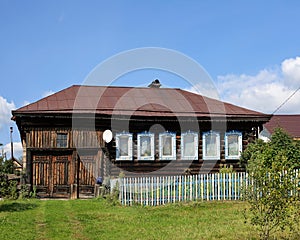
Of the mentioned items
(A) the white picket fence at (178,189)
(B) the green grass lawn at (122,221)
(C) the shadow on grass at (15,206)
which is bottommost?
(C) the shadow on grass at (15,206)

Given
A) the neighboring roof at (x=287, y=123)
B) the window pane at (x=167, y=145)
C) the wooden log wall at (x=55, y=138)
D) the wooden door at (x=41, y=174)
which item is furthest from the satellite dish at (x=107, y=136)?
the neighboring roof at (x=287, y=123)

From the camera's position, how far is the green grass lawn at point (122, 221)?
37.6 ft

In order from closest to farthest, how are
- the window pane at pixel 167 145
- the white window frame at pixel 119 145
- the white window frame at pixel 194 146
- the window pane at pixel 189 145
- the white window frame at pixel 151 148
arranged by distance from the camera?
the white window frame at pixel 119 145
the white window frame at pixel 151 148
the window pane at pixel 167 145
the white window frame at pixel 194 146
the window pane at pixel 189 145

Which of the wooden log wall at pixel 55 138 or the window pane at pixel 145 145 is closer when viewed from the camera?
the wooden log wall at pixel 55 138

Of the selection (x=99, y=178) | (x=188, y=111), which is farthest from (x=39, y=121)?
(x=188, y=111)

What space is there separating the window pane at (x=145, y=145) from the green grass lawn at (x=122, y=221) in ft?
18.1

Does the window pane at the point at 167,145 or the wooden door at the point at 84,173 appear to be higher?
the window pane at the point at 167,145

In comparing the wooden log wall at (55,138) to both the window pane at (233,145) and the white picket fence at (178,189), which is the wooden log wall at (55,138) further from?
the window pane at (233,145)

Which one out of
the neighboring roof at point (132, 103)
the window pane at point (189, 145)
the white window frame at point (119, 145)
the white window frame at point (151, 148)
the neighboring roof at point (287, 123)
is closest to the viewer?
the neighboring roof at point (132, 103)

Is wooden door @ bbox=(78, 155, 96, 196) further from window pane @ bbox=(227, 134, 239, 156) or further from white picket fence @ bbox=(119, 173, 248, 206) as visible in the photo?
Result: window pane @ bbox=(227, 134, 239, 156)

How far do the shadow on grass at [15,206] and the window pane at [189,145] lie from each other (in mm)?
8042

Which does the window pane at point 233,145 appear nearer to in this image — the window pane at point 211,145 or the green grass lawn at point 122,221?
the window pane at point 211,145

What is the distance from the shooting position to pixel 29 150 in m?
21.5

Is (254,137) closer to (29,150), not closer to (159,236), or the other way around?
(29,150)
